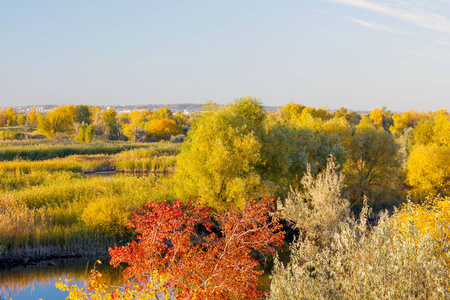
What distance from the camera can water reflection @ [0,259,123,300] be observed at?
578 inches

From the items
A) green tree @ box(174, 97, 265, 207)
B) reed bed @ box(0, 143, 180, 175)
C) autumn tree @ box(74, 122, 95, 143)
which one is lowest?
reed bed @ box(0, 143, 180, 175)

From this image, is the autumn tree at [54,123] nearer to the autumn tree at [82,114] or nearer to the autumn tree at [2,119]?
the autumn tree at [82,114]

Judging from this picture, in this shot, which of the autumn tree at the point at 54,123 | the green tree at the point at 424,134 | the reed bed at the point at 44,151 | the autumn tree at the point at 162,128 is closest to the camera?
the reed bed at the point at 44,151

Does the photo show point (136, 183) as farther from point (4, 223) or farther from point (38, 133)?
point (38, 133)

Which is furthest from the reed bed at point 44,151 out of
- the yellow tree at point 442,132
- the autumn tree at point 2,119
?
the autumn tree at point 2,119

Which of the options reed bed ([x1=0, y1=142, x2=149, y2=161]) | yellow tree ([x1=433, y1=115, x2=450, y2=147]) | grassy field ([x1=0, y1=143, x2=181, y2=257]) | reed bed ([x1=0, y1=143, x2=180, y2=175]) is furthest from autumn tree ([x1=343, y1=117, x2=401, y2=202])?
reed bed ([x1=0, y1=142, x2=149, y2=161])

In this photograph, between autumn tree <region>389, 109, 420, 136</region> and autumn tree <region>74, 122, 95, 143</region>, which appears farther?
autumn tree <region>389, 109, 420, 136</region>

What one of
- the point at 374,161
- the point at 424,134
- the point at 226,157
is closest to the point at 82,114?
the point at 424,134

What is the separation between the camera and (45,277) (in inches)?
630

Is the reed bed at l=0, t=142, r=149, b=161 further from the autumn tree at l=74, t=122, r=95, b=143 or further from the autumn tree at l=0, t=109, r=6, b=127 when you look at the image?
the autumn tree at l=0, t=109, r=6, b=127

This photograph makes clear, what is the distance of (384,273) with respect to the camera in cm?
714

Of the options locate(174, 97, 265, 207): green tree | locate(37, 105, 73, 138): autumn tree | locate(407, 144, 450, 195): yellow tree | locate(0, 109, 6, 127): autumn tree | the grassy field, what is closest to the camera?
the grassy field

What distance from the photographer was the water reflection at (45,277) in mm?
14680

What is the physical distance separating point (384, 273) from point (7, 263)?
1580 cm
